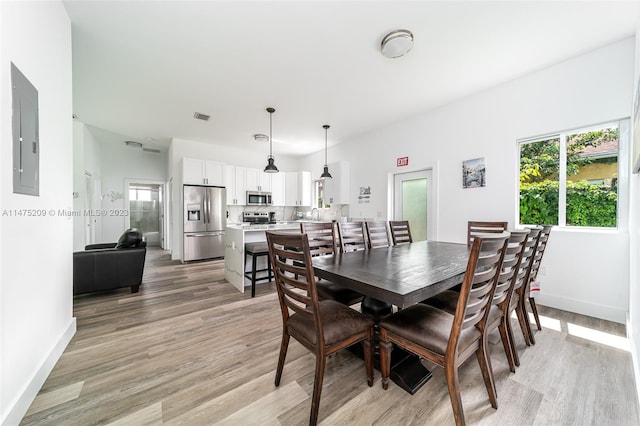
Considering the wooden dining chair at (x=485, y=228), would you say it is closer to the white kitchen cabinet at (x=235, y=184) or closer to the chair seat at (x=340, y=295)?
the chair seat at (x=340, y=295)

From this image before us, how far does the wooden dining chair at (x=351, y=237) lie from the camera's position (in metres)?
2.47

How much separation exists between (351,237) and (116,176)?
7.10m

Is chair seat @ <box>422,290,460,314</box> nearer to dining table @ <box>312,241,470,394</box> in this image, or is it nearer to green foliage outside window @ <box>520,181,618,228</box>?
dining table @ <box>312,241,470,394</box>

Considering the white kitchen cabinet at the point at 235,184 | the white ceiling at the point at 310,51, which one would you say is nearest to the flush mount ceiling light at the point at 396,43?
the white ceiling at the point at 310,51

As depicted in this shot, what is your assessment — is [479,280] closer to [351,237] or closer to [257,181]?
[351,237]

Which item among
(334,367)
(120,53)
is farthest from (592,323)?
(120,53)

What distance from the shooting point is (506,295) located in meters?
1.51

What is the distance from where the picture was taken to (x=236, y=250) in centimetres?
358

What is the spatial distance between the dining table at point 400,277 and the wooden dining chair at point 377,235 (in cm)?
61

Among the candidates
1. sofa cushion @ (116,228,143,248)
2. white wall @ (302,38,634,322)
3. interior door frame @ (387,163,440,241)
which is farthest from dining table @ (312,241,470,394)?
sofa cushion @ (116,228,143,248)

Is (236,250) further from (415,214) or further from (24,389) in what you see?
(415,214)

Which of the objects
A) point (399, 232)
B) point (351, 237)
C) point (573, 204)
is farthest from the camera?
point (399, 232)

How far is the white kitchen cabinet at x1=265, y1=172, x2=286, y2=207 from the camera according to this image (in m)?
6.47

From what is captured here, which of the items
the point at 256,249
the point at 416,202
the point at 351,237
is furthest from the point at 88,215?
the point at 416,202
